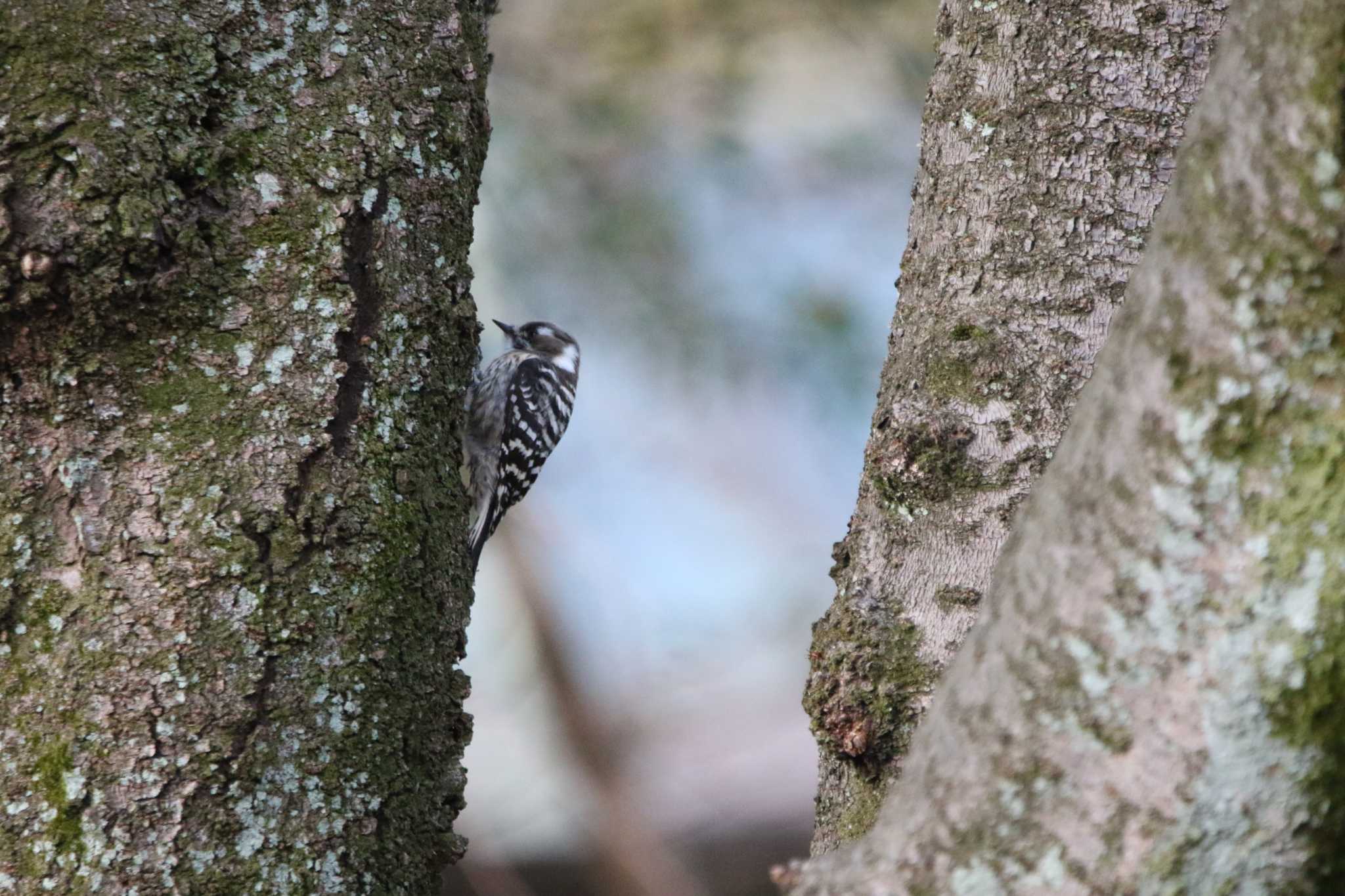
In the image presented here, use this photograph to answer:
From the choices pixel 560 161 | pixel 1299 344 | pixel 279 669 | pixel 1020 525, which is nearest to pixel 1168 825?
pixel 1020 525

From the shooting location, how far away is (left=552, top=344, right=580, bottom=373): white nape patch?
5.86 metres

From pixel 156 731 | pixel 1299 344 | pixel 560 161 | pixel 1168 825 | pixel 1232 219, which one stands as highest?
pixel 560 161

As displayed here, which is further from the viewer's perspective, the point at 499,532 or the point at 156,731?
the point at 499,532

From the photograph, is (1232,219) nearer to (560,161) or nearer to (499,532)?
(560,161)

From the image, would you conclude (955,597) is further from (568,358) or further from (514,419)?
(568,358)

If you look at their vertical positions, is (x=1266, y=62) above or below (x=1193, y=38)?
below

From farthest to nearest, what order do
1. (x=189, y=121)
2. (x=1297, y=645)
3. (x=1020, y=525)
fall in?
(x=189, y=121), (x=1020, y=525), (x=1297, y=645)

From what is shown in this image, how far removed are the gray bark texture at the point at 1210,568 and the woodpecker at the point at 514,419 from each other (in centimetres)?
382

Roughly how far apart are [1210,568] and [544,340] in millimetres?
4771

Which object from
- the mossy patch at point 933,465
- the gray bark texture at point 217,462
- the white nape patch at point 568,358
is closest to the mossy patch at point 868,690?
the mossy patch at point 933,465

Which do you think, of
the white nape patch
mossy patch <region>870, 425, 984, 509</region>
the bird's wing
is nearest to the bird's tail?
the bird's wing

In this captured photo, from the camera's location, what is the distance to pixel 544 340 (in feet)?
18.6

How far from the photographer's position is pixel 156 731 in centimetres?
176

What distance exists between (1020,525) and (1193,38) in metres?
1.56
